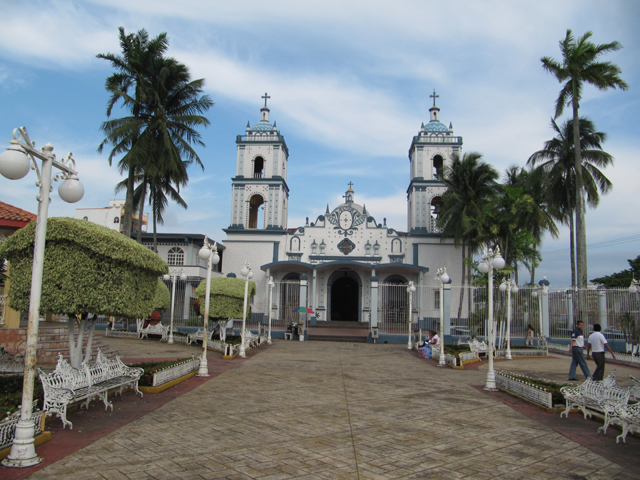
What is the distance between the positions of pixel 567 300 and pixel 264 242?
16.9 m

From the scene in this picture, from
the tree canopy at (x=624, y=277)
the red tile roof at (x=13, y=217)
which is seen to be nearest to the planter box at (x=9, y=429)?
the red tile roof at (x=13, y=217)

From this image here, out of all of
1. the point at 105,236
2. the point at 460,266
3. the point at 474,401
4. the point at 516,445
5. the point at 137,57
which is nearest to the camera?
the point at 516,445

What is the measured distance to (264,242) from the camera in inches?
1138

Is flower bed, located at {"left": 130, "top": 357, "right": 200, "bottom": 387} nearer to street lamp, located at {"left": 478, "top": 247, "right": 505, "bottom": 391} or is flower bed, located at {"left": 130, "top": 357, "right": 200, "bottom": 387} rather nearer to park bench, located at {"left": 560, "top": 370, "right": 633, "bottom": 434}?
street lamp, located at {"left": 478, "top": 247, "right": 505, "bottom": 391}

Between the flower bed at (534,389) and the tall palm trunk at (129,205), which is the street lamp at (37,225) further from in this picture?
the tall palm trunk at (129,205)

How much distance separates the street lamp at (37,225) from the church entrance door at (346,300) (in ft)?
83.1

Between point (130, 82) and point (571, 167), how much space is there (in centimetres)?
2148

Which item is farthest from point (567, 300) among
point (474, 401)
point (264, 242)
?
point (264, 242)

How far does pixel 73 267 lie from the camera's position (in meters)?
6.89

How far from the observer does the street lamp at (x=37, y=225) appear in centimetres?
454

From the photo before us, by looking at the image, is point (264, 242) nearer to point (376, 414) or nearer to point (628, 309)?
point (628, 309)

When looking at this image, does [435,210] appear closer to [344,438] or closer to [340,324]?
[340,324]

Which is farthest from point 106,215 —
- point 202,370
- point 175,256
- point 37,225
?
point 37,225

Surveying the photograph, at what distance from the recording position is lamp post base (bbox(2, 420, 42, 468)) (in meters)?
4.57
